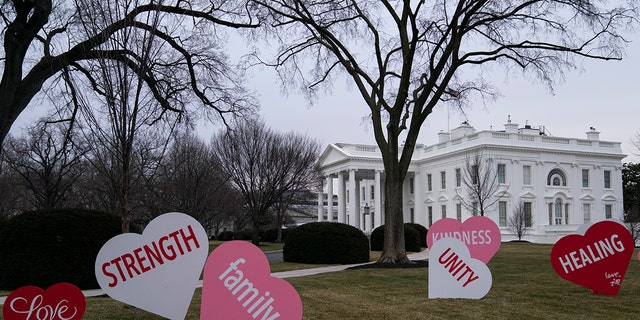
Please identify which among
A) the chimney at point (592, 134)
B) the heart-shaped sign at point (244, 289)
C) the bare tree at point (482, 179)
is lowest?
the heart-shaped sign at point (244, 289)

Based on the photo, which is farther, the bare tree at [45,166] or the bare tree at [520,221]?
the bare tree at [520,221]

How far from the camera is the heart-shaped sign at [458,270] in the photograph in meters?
10.0

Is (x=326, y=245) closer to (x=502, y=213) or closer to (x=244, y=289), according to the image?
(x=244, y=289)

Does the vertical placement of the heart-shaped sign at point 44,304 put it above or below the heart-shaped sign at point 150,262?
below

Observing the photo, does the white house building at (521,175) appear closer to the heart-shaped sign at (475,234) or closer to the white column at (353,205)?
the white column at (353,205)

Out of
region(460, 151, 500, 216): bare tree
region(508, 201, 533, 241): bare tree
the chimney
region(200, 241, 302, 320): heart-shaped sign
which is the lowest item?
region(508, 201, 533, 241): bare tree

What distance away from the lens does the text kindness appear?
702 centimetres

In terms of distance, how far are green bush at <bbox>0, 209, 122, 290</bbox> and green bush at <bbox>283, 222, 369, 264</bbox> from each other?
8717 millimetres

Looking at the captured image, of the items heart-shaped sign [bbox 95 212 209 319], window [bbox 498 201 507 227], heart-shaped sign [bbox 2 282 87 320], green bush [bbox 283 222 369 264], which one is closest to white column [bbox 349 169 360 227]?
window [bbox 498 201 507 227]

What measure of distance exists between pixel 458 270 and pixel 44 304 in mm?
6399

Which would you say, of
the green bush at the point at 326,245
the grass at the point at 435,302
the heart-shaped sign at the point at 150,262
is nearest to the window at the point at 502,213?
the green bush at the point at 326,245

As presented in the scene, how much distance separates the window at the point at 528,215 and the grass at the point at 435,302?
3641 centimetres

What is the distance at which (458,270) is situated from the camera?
1011cm

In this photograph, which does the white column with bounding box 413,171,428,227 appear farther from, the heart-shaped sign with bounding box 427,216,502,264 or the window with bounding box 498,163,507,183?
the heart-shaped sign with bounding box 427,216,502,264
